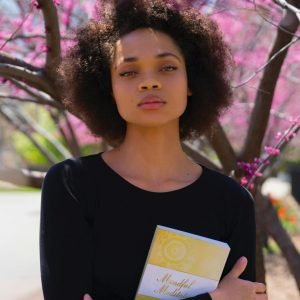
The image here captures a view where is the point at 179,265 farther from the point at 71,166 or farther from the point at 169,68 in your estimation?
the point at 169,68

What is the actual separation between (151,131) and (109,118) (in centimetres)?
19

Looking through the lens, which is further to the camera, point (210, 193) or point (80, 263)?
point (210, 193)

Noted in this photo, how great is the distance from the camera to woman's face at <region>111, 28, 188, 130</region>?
1.28 meters

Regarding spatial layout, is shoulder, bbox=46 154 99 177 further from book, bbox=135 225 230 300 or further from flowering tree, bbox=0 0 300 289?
flowering tree, bbox=0 0 300 289

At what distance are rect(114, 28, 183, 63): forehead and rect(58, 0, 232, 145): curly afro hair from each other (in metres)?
0.02

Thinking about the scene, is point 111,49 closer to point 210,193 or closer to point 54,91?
→ point 210,193

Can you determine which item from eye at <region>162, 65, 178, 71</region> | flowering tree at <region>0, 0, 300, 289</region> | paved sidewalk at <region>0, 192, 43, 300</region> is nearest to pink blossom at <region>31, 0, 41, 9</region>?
flowering tree at <region>0, 0, 300, 289</region>

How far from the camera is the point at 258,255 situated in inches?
96.0

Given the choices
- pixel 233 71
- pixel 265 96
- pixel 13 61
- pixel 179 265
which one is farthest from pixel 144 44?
pixel 265 96

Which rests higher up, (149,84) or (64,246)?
(149,84)

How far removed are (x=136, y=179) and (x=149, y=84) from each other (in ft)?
0.68

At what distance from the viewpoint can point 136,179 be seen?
1.31m

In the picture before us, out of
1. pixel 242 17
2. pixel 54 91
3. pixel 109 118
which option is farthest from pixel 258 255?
pixel 242 17

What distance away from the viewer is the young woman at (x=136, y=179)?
1219 millimetres
